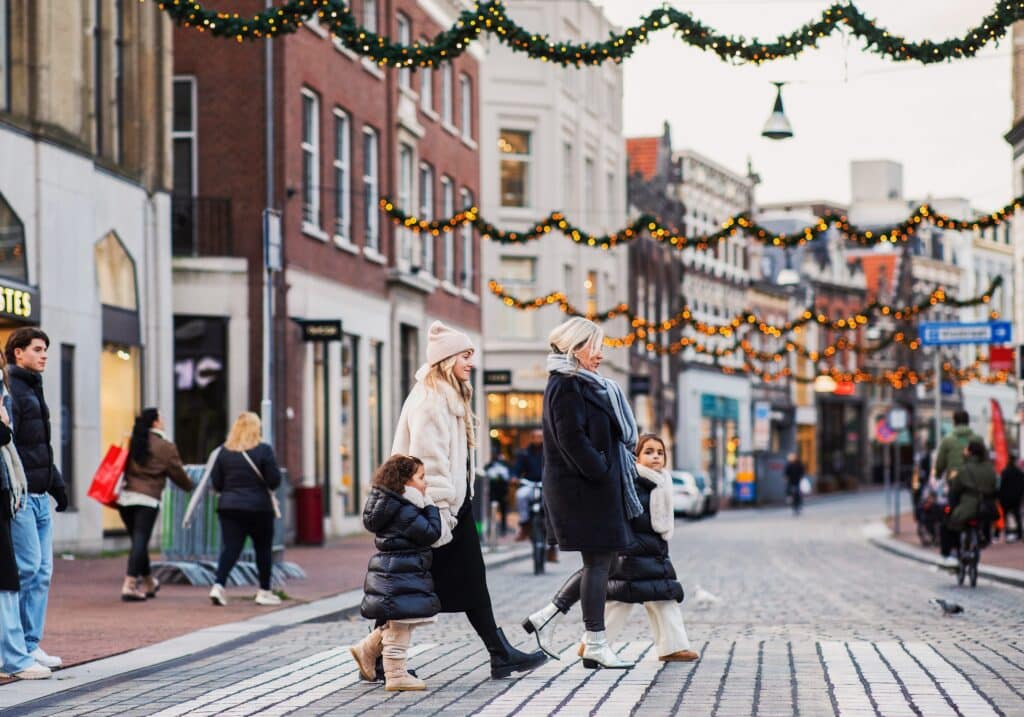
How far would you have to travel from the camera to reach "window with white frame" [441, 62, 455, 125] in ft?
146

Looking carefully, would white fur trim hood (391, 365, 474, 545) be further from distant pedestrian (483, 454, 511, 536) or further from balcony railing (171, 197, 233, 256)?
distant pedestrian (483, 454, 511, 536)

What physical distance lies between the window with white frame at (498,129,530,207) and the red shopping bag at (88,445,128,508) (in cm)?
3755

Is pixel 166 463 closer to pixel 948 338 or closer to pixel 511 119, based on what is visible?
pixel 948 338

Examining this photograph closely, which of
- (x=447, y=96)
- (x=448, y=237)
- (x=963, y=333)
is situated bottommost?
(x=963, y=333)

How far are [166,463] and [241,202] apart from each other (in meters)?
14.1

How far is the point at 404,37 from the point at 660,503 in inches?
1169

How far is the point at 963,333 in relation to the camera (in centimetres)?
3288

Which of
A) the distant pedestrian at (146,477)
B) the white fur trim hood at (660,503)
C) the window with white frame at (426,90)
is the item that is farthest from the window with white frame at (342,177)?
the white fur trim hood at (660,503)

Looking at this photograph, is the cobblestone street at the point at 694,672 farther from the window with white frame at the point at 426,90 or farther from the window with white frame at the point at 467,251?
the window with white frame at the point at 467,251

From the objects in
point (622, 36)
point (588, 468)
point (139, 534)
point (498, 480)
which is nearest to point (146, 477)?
point (139, 534)

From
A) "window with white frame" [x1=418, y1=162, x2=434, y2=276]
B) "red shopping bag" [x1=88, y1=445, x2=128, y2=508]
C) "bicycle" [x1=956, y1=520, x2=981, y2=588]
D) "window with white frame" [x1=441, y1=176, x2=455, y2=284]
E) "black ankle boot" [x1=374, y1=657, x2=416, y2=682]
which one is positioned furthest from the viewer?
"window with white frame" [x1=441, y1=176, x2=455, y2=284]

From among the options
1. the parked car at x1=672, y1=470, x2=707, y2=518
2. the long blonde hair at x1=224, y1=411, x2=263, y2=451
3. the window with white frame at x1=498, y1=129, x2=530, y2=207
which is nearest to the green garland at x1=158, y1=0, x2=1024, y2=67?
the long blonde hair at x1=224, y1=411, x2=263, y2=451

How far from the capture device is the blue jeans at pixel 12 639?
11.4m

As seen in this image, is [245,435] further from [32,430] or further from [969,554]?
[969,554]
